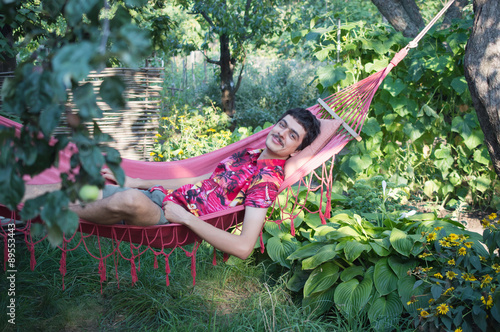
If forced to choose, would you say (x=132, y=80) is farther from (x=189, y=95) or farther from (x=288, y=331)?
(x=189, y=95)

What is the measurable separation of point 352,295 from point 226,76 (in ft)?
13.8

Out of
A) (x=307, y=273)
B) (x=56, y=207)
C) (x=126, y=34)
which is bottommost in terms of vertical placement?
(x=307, y=273)

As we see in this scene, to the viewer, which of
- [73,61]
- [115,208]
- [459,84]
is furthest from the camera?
[459,84]

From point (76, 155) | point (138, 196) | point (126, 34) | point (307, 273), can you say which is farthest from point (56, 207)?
point (307, 273)

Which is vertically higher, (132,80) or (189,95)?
(132,80)

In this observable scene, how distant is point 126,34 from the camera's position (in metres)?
0.64

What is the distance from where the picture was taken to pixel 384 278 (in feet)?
6.53

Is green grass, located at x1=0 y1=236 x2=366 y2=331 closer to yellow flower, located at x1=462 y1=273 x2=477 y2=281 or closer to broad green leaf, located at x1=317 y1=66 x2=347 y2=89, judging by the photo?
yellow flower, located at x1=462 y1=273 x2=477 y2=281

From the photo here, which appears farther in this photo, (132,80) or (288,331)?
(132,80)

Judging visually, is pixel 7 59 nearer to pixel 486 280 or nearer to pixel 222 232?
pixel 222 232

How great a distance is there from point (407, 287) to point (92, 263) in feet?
5.36

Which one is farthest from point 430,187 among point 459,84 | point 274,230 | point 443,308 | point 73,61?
point 73,61

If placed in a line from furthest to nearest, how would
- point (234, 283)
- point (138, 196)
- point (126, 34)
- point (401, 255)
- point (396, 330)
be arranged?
1. point (234, 283)
2. point (401, 255)
3. point (396, 330)
4. point (138, 196)
5. point (126, 34)

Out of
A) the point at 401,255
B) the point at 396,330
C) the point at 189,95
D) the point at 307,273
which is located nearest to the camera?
the point at 396,330
